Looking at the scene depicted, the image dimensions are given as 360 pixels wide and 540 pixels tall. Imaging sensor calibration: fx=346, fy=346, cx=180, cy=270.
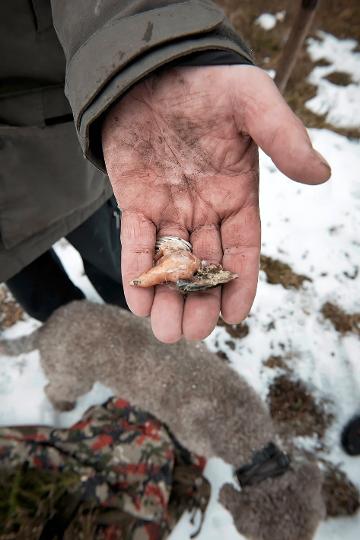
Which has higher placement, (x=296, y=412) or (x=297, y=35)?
(x=297, y=35)

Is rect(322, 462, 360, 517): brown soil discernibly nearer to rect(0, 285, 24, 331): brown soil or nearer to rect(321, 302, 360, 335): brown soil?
rect(321, 302, 360, 335): brown soil

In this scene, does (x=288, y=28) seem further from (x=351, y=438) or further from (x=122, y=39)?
(x=351, y=438)

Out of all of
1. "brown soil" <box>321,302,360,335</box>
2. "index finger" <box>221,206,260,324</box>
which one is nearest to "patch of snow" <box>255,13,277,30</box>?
"brown soil" <box>321,302,360,335</box>

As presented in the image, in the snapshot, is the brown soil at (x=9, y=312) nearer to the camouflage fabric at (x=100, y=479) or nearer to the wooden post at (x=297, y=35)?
the camouflage fabric at (x=100, y=479)

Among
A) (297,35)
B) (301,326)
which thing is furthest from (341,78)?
(301,326)

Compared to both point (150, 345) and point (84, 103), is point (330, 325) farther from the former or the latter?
point (84, 103)

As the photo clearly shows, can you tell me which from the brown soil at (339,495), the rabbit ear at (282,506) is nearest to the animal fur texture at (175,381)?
the rabbit ear at (282,506)

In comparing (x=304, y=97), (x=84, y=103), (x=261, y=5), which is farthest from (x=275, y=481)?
(x=261, y=5)
